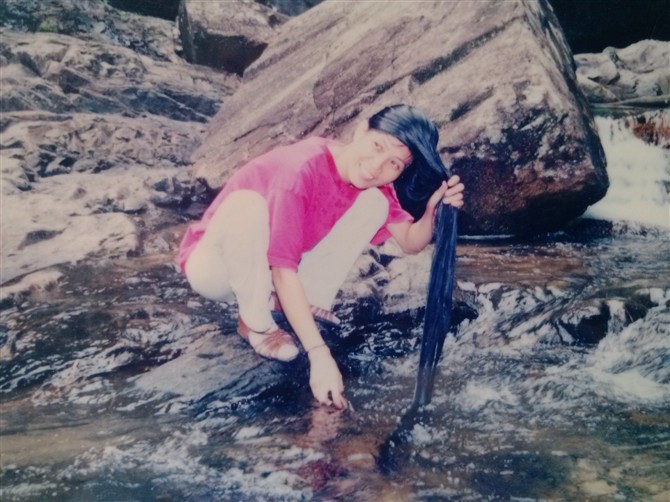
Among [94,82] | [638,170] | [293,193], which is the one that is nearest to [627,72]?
[638,170]

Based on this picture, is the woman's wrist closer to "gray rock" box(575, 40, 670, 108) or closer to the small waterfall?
the small waterfall

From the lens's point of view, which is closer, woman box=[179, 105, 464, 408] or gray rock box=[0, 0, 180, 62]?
woman box=[179, 105, 464, 408]

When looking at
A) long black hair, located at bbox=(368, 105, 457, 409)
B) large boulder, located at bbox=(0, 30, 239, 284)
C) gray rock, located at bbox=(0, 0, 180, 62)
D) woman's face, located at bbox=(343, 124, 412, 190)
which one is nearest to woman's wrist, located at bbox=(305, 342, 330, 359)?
long black hair, located at bbox=(368, 105, 457, 409)

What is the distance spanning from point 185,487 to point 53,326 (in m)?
1.40

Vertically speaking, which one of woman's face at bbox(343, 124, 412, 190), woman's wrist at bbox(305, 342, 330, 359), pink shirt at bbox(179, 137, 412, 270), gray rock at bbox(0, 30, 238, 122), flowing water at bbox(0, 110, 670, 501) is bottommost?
flowing water at bbox(0, 110, 670, 501)

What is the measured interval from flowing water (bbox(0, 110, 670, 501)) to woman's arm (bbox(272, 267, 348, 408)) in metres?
0.07

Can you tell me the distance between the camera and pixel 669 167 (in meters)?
4.83

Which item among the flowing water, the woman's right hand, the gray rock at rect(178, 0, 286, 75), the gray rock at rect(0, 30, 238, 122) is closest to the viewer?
the flowing water

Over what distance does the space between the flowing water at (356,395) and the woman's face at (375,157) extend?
0.86 m

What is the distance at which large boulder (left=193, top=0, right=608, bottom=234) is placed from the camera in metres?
3.51

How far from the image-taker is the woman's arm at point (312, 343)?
1.94 m

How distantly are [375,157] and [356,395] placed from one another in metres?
0.97

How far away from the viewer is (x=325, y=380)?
1.94m

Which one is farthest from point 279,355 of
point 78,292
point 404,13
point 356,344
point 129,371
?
point 404,13
